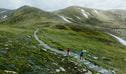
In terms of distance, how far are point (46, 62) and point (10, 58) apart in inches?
238

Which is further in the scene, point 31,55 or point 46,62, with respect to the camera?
point 31,55

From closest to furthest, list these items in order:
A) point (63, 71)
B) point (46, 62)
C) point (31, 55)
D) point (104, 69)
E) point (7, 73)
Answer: point (7, 73) < point (63, 71) < point (46, 62) < point (31, 55) < point (104, 69)

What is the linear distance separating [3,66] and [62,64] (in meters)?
11.7

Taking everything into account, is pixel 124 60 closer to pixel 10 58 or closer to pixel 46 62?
pixel 46 62

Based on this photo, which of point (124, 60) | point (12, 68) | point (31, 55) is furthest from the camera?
point (124, 60)

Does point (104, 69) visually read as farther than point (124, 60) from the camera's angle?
No

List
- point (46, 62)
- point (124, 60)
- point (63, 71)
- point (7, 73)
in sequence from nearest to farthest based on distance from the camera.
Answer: point (7, 73) → point (63, 71) → point (46, 62) → point (124, 60)

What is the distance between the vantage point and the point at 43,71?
39.4 metres

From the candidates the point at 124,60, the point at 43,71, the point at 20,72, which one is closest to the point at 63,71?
the point at 43,71

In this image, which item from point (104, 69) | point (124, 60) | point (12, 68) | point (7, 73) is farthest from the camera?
point (124, 60)

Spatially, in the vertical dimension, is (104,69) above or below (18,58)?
below

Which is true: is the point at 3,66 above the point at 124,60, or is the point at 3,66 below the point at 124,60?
above

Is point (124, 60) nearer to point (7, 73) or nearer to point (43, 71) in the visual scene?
point (43, 71)

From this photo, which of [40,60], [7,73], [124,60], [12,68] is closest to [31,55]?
[40,60]
